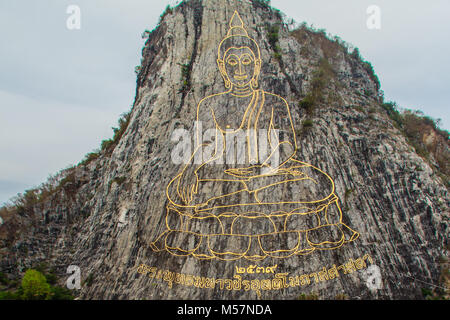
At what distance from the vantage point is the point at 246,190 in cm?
1168

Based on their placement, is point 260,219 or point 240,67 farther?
point 240,67

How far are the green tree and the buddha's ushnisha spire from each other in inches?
551

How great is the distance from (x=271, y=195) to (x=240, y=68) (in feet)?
19.0

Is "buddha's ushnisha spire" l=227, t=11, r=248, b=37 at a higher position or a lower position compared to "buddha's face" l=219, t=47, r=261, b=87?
higher

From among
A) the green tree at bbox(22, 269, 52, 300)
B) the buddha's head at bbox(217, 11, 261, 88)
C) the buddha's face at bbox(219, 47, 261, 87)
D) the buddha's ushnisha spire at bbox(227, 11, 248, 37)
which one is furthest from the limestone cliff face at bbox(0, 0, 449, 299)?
the green tree at bbox(22, 269, 52, 300)

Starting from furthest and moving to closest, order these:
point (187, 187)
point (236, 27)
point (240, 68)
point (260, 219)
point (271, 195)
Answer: point (236, 27), point (240, 68), point (187, 187), point (271, 195), point (260, 219)

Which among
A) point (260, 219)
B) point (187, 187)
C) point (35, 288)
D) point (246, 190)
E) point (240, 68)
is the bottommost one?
point (35, 288)

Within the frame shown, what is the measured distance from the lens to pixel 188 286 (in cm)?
1043

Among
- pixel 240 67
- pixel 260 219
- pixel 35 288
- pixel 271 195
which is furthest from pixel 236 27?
pixel 35 288

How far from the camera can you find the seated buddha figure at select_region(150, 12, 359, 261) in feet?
35.8

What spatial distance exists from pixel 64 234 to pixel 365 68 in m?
22.3

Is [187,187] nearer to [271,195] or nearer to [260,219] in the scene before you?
[260,219]

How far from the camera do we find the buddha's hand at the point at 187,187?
1170cm

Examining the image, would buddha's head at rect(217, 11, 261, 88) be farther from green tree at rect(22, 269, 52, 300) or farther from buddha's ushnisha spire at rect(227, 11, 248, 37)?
green tree at rect(22, 269, 52, 300)
